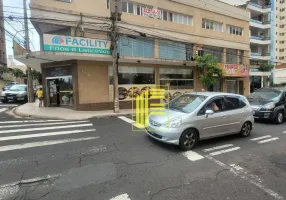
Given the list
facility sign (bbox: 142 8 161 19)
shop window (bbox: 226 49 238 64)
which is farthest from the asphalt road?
shop window (bbox: 226 49 238 64)

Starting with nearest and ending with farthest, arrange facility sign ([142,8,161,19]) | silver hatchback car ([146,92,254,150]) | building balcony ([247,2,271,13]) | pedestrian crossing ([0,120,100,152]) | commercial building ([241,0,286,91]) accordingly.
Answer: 1. silver hatchback car ([146,92,254,150])
2. pedestrian crossing ([0,120,100,152])
3. facility sign ([142,8,161,19])
4. building balcony ([247,2,271,13])
5. commercial building ([241,0,286,91])

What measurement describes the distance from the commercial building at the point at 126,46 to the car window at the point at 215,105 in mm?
8383

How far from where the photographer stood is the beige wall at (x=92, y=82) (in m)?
13.5

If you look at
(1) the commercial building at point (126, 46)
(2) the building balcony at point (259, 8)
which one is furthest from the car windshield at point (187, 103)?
(2) the building balcony at point (259, 8)

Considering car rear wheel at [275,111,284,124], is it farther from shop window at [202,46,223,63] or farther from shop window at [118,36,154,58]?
shop window at [202,46,223,63]

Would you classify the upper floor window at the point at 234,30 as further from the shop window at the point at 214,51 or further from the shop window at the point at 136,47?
the shop window at the point at 136,47

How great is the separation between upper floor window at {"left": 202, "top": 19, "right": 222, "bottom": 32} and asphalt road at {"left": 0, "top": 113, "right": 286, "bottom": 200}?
16.1 meters

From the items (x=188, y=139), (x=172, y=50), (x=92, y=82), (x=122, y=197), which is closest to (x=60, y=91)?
(x=92, y=82)

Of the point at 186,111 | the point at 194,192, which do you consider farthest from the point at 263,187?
the point at 186,111

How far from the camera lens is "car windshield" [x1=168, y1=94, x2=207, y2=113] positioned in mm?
6096

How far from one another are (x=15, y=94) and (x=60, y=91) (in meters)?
6.78

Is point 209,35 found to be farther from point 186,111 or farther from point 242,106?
point 186,111

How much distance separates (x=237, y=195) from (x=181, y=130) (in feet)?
7.51

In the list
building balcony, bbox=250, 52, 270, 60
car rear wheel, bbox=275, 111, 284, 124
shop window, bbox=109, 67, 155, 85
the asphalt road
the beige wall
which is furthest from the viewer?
building balcony, bbox=250, 52, 270, 60
